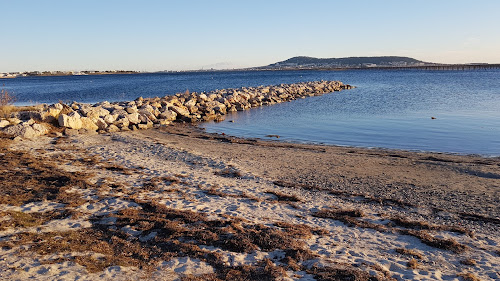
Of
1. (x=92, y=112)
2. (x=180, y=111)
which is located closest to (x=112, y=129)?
(x=92, y=112)

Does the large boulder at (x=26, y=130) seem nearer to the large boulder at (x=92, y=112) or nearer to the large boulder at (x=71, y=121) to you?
the large boulder at (x=71, y=121)

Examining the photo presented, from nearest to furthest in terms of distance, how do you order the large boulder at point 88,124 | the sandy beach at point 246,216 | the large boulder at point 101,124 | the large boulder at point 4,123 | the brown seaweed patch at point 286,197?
the sandy beach at point 246,216
the brown seaweed patch at point 286,197
the large boulder at point 4,123
the large boulder at point 88,124
the large boulder at point 101,124

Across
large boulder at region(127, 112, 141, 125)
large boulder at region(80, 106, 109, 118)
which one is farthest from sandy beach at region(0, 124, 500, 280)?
large boulder at region(127, 112, 141, 125)

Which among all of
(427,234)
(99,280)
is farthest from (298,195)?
(99,280)

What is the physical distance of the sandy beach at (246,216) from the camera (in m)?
5.14

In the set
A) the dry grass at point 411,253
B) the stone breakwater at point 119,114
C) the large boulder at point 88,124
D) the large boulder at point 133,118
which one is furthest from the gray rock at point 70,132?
the dry grass at point 411,253

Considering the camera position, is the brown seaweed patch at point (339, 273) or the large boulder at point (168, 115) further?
the large boulder at point (168, 115)

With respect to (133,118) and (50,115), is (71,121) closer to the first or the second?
(50,115)

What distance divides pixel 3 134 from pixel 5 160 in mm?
4031

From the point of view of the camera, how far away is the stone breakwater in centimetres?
1521

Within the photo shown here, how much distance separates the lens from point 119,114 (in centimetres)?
1889

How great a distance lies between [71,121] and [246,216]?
462 inches

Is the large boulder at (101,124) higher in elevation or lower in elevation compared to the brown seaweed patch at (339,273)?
higher

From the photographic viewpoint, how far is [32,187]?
8.06 meters
